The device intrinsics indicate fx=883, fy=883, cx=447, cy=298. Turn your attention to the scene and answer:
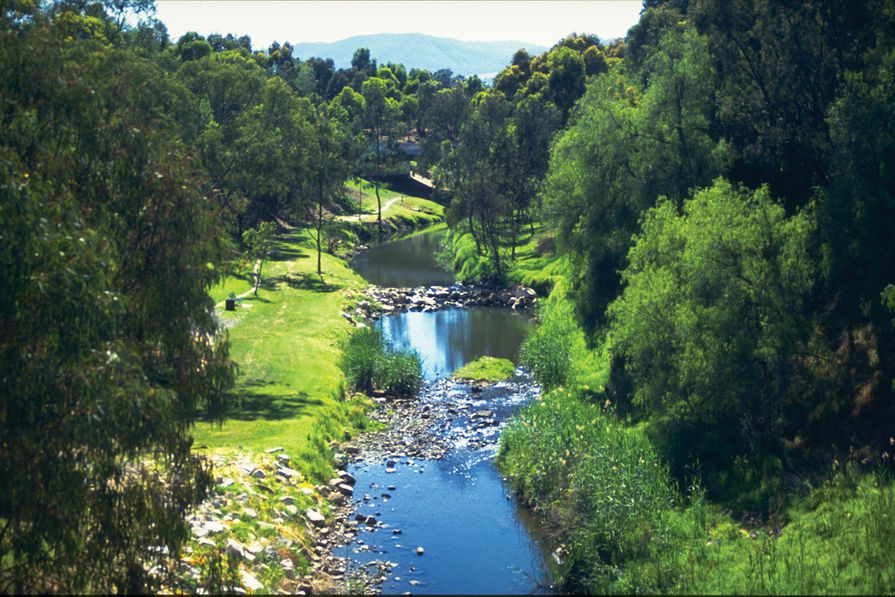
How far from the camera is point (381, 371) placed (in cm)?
4716

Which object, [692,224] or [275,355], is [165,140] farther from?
[275,355]

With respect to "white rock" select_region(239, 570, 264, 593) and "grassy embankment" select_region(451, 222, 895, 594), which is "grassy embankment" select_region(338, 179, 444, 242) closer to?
"grassy embankment" select_region(451, 222, 895, 594)

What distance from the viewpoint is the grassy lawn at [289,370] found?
113ft

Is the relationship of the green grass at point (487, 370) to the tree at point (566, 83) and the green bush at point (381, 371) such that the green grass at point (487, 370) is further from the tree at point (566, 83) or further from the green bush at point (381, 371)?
the tree at point (566, 83)

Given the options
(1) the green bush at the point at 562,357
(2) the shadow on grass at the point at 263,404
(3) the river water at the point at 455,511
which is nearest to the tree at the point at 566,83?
(1) the green bush at the point at 562,357

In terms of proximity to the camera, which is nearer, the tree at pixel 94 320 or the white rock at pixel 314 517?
the tree at pixel 94 320

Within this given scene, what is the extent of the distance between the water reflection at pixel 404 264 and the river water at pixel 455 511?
99.0 feet

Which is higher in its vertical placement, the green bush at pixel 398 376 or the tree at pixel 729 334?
the tree at pixel 729 334

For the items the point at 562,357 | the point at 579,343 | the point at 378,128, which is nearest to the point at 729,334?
the point at 562,357

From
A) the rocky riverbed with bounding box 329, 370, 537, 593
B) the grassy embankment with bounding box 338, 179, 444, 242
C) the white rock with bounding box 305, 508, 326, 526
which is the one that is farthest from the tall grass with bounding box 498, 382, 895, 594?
the grassy embankment with bounding box 338, 179, 444, 242

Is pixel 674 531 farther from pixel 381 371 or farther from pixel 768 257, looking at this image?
pixel 381 371

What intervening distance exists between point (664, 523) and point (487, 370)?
24854 millimetres

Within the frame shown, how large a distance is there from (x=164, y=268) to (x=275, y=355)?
27.2 metres

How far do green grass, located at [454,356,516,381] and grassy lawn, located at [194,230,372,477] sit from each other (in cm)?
746
